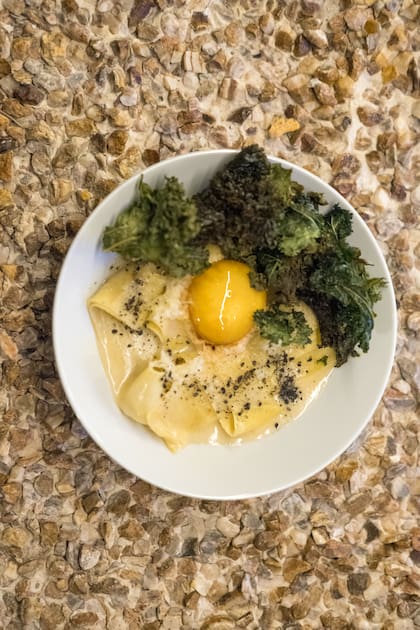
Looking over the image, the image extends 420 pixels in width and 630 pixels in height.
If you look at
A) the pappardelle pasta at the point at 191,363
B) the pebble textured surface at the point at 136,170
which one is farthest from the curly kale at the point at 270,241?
the pebble textured surface at the point at 136,170

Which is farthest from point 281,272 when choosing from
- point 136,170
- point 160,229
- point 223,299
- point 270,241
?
point 136,170

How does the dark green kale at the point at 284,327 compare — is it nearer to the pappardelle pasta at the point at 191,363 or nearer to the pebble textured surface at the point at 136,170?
the pappardelle pasta at the point at 191,363

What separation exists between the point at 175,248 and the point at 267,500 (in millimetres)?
1549

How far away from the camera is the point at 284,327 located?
3.46 meters

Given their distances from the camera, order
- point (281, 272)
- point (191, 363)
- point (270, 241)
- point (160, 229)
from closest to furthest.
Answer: point (160, 229) < point (270, 241) < point (281, 272) < point (191, 363)

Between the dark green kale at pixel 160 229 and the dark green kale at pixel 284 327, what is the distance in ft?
1.50

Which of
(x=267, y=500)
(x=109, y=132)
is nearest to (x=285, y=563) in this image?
(x=267, y=500)

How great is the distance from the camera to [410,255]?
3910 millimetres

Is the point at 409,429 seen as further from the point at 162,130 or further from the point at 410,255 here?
the point at 162,130

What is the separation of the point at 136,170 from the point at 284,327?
42.7 inches

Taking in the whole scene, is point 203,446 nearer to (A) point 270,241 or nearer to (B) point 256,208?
(A) point 270,241

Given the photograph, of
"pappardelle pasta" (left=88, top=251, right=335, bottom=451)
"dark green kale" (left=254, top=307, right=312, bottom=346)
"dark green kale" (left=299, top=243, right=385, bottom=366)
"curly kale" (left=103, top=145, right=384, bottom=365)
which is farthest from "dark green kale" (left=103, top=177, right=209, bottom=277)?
"dark green kale" (left=299, top=243, right=385, bottom=366)

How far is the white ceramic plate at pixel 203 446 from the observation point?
3.28 metres

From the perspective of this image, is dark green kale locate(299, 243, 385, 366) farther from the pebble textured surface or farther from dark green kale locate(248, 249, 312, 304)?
the pebble textured surface
